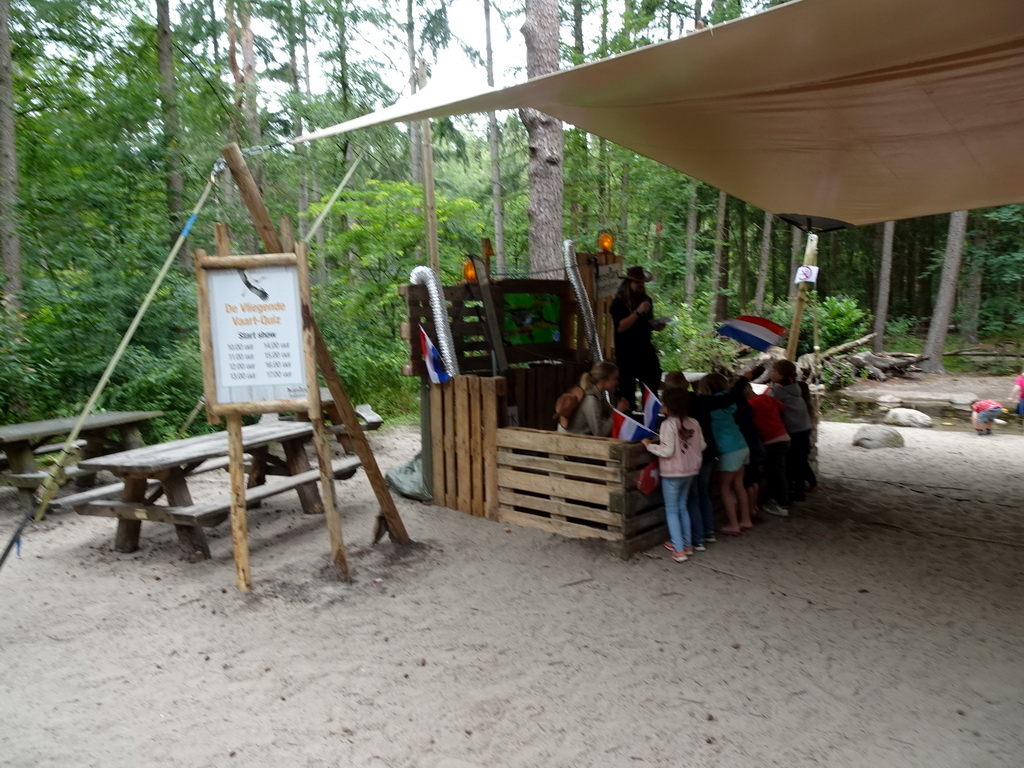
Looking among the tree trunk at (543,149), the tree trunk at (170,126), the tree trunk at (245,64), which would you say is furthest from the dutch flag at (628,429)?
the tree trunk at (245,64)

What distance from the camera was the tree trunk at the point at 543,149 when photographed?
34.2 feet

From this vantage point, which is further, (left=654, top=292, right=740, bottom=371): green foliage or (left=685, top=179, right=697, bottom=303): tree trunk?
(left=685, top=179, right=697, bottom=303): tree trunk

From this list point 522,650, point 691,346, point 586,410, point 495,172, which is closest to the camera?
point 522,650

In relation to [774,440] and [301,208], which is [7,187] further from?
[301,208]

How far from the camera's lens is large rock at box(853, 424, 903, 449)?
30.1 ft

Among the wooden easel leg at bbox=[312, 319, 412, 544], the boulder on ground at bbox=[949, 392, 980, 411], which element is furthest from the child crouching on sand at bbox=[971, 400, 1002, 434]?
the wooden easel leg at bbox=[312, 319, 412, 544]

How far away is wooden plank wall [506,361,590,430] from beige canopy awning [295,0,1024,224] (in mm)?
2296

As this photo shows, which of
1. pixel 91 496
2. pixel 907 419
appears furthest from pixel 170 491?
pixel 907 419

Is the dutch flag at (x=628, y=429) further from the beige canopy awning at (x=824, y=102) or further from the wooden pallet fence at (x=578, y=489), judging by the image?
the beige canopy awning at (x=824, y=102)

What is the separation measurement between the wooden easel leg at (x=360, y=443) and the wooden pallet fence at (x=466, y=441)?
2.76ft

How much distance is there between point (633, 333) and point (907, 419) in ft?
25.0

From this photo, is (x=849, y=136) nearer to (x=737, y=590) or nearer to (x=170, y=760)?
(x=737, y=590)

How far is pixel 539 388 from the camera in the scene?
24.3ft

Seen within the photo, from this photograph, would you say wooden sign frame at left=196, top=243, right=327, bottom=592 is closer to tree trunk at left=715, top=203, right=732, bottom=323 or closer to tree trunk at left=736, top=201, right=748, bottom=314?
tree trunk at left=715, top=203, right=732, bottom=323
